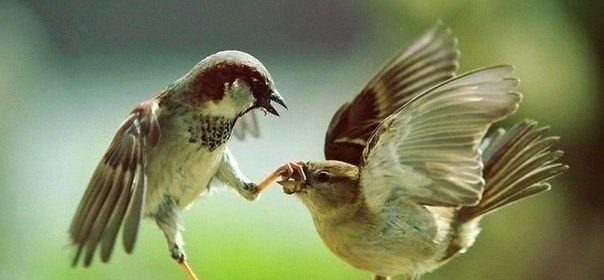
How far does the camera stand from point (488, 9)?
1.56m

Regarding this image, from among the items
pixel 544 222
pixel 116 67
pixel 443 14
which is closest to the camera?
pixel 443 14

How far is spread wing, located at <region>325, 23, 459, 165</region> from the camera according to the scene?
79 centimetres

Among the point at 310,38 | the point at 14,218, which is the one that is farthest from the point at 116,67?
the point at 14,218

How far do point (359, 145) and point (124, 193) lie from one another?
0.25 meters

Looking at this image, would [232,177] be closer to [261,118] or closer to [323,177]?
[323,177]

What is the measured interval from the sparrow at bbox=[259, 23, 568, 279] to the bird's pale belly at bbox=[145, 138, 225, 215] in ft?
0.16

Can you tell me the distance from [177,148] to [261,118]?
82cm

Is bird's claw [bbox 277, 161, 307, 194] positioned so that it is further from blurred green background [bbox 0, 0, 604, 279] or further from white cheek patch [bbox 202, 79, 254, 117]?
blurred green background [bbox 0, 0, 604, 279]

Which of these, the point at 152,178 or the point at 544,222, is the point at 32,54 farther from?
the point at 152,178

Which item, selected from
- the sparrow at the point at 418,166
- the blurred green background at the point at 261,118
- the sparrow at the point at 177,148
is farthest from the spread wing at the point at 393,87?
the blurred green background at the point at 261,118

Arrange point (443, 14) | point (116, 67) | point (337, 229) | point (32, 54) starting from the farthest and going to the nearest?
point (116, 67) → point (32, 54) → point (443, 14) → point (337, 229)

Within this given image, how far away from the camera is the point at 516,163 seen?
0.80m

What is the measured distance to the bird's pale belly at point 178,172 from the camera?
65 cm

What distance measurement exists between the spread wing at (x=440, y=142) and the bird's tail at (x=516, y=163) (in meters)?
0.11
